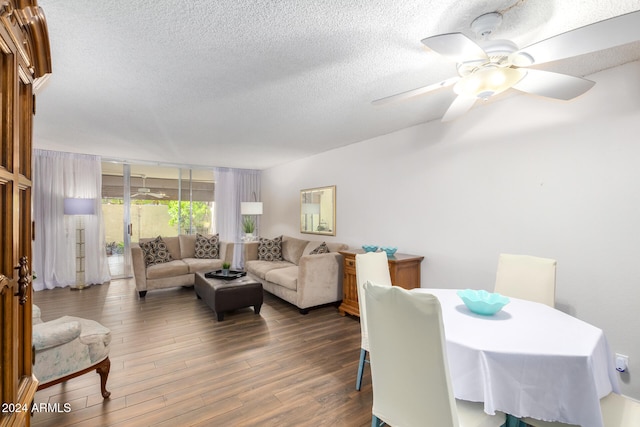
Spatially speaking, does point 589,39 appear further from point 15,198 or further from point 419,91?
point 15,198

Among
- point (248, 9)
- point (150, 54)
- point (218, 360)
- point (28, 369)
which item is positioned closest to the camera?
point (28, 369)

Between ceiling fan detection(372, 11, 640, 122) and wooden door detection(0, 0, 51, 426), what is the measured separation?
4.74 feet

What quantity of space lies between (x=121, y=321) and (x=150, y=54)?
3.10 m

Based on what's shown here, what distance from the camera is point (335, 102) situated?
280cm

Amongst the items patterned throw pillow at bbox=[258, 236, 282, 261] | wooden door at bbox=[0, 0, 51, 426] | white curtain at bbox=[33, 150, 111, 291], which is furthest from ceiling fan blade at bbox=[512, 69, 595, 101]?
white curtain at bbox=[33, 150, 111, 291]

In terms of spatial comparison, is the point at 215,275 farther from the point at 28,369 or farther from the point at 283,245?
the point at 28,369

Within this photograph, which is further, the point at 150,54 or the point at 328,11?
the point at 150,54

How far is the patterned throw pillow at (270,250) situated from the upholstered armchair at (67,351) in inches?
125

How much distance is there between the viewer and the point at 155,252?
4.91 meters

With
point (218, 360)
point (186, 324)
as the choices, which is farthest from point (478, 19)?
point (186, 324)

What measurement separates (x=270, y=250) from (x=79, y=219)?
3352 mm

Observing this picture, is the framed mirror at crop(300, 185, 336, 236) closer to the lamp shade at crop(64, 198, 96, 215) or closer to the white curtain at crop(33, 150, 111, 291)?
the lamp shade at crop(64, 198, 96, 215)

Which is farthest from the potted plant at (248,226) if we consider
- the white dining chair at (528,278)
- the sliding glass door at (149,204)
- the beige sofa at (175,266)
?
the white dining chair at (528,278)

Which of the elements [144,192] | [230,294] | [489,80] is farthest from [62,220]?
[489,80]
